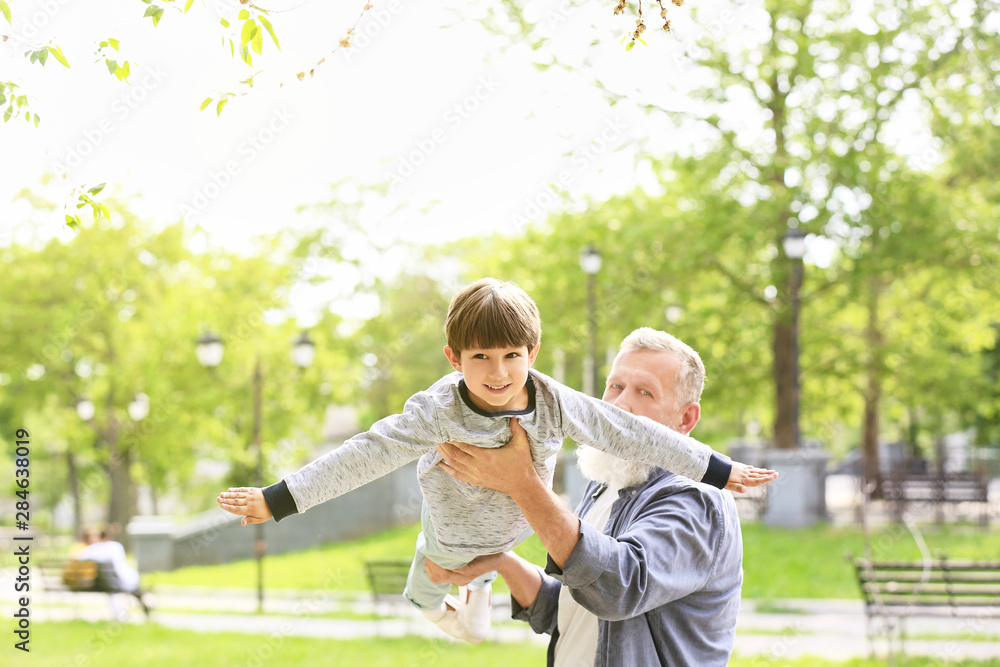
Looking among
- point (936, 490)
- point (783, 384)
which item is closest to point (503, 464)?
point (783, 384)

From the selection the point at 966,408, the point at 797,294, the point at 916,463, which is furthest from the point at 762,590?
the point at 966,408

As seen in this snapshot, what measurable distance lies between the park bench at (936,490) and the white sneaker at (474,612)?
45.6 ft

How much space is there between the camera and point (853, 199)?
1433 cm

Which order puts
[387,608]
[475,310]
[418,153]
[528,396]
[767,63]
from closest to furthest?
[475,310]
[528,396]
[387,608]
[418,153]
[767,63]

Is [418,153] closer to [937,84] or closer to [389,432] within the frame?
[937,84]

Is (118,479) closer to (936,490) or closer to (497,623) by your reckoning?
(497,623)

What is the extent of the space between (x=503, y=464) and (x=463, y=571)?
0.55 m

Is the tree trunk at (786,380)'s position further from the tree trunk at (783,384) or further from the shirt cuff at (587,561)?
the shirt cuff at (587,561)

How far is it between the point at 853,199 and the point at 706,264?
2665mm

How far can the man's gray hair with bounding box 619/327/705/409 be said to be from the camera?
2842 mm

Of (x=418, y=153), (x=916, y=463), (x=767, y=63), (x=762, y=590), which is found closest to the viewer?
(x=762, y=590)

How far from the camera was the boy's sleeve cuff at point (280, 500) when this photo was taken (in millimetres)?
2229

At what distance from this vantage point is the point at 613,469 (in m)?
2.87

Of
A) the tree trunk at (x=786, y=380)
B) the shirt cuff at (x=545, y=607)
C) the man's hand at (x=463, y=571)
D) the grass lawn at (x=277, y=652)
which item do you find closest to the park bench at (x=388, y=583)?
the grass lawn at (x=277, y=652)
